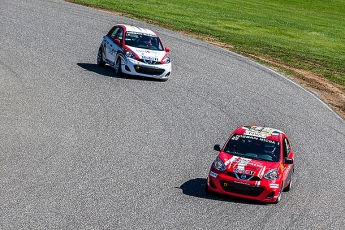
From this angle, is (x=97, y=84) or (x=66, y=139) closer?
(x=66, y=139)

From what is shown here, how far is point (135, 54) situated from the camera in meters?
27.4

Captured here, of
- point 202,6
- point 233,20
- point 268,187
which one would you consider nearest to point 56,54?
point 268,187

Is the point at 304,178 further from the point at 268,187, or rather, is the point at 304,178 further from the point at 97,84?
the point at 97,84

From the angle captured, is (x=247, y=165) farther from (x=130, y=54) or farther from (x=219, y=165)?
(x=130, y=54)

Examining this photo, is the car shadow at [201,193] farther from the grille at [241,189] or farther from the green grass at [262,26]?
the green grass at [262,26]

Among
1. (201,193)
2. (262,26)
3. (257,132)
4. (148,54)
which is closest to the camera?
(201,193)

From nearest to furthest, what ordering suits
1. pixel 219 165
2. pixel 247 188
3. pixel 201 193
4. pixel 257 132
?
pixel 247 188 < pixel 219 165 < pixel 201 193 < pixel 257 132

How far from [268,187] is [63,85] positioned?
11.7m

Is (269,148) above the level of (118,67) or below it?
above

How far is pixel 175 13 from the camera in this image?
47.9 meters

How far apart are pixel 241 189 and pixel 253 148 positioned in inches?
56.6

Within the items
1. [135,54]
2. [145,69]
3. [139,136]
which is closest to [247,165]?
[139,136]

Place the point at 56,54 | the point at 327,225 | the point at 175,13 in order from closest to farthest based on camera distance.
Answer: the point at 327,225 → the point at 56,54 → the point at 175,13

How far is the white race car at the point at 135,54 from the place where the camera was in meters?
27.4
